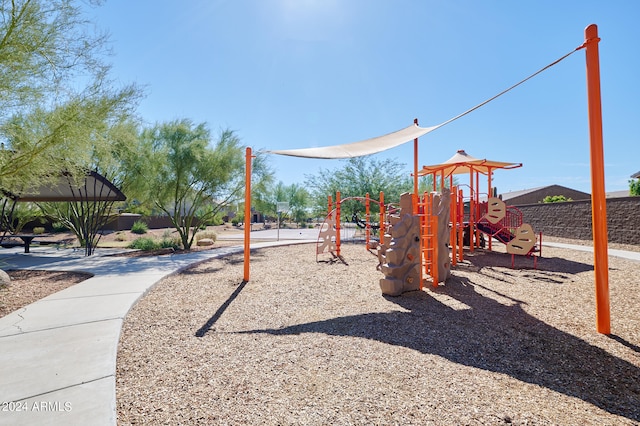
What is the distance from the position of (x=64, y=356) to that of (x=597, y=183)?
5438 millimetres

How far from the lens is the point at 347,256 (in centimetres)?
986

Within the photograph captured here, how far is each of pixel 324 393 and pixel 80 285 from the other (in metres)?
5.14

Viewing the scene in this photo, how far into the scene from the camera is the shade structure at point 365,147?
5.71 metres

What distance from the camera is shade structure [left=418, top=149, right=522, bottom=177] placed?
9.78 m

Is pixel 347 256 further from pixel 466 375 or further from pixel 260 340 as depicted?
pixel 466 375

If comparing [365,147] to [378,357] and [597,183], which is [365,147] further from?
[378,357]

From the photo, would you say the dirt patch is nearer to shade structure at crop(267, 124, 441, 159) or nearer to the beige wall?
shade structure at crop(267, 124, 441, 159)

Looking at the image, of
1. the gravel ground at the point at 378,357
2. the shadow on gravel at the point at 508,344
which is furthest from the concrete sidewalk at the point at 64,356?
the shadow on gravel at the point at 508,344

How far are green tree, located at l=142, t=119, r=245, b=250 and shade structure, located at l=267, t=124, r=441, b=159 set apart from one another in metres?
6.50

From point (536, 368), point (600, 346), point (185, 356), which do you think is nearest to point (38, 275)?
point (185, 356)

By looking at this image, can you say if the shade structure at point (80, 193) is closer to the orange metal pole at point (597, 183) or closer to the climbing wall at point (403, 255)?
the climbing wall at point (403, 255)

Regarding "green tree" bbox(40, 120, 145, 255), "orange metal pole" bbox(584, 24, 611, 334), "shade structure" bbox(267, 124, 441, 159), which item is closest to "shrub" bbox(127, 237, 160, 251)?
"green tree" bbox(40, 120, 145, 255)

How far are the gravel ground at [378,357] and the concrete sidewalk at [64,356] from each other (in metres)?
0.17

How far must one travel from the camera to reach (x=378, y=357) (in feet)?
9.41
